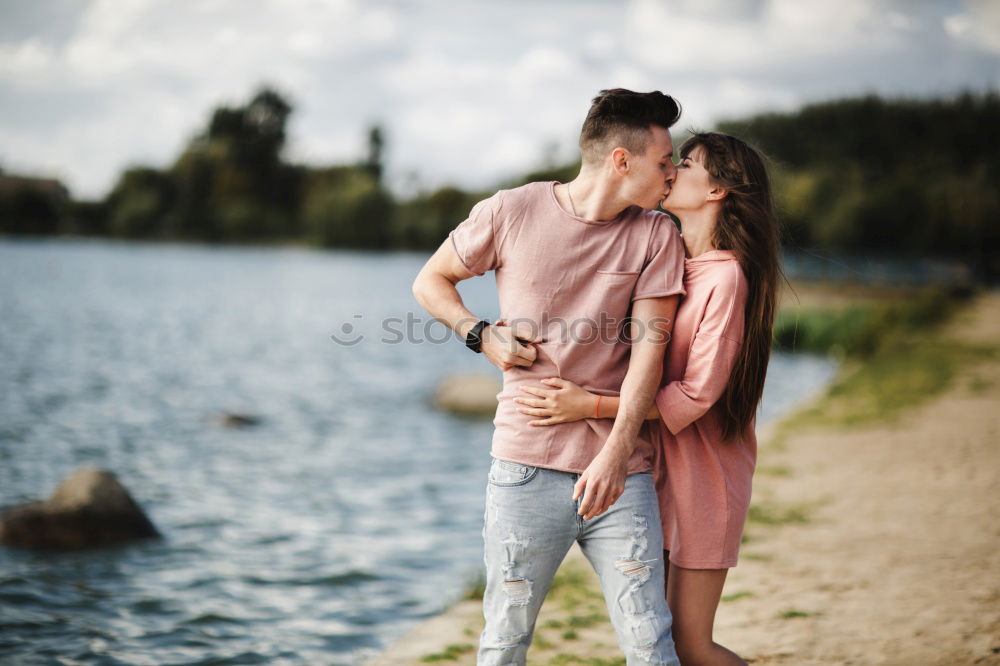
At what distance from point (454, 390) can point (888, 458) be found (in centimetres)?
1011

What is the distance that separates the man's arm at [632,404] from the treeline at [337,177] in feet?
228

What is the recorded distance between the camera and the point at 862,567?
21.8ft

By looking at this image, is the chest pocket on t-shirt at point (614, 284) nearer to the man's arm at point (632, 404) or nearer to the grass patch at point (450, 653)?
the man's arm at point (632, 404)

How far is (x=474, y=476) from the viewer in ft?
42.7

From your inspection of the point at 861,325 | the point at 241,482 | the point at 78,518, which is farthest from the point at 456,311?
the point at 861,325

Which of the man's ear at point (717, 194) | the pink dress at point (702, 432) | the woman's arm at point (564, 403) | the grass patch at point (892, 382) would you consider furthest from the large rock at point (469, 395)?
the woman's arm at point (564, 403)

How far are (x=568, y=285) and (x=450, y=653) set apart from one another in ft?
11.1

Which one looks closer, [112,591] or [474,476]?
[112,591]

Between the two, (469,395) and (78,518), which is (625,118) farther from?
(469,395)

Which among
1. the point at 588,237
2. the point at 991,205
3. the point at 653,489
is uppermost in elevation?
the point at 991,205

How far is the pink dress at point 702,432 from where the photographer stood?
2801mm

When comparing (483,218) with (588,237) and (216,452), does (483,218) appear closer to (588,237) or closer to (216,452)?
(588,237)

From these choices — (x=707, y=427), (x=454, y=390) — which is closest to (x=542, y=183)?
(x=707, y=427)

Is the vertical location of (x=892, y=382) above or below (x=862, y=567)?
above
